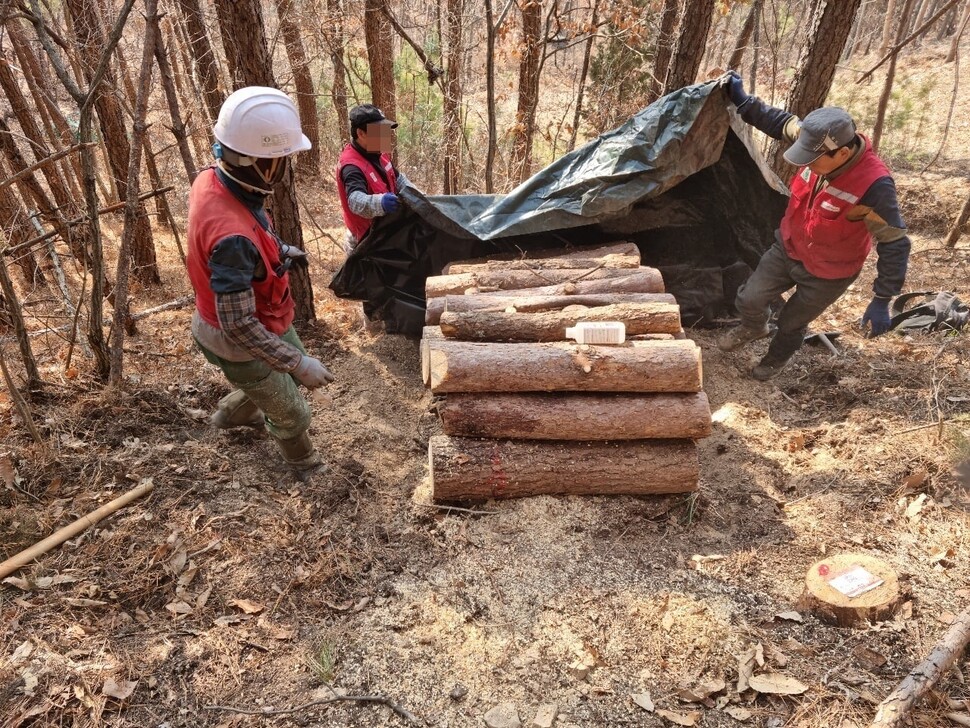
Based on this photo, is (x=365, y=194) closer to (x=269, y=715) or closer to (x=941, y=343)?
(x=269, y=715)

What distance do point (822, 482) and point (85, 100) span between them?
4820 millimetres

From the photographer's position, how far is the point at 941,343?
15.0 feet

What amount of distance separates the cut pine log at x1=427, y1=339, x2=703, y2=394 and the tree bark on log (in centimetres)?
147

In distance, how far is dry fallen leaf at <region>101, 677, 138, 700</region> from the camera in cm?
226

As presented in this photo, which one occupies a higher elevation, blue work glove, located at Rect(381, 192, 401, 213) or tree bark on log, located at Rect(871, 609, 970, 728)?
blue work glove, located at Rect(381, 192, 401, 213)

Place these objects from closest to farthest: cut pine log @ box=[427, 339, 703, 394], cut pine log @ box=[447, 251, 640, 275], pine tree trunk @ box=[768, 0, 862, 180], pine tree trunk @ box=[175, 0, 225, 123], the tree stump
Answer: the tree stump, cut pine log @ box=[427, 339, 703, 394], cut pine log @ box=[447, 251, 640, 275], pine tree trunk @ box=[768, 0, 862, 180], pine tree trunk @ box=[175, 0, 225, 123]

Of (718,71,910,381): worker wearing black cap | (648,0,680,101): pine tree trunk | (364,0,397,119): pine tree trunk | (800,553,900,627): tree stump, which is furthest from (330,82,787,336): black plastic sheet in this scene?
(364,0,397,119): pine tree trunk

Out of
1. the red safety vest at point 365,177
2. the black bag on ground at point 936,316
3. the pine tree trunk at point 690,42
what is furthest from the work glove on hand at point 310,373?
the black bag on ground at point 936,316

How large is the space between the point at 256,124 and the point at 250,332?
0.93m

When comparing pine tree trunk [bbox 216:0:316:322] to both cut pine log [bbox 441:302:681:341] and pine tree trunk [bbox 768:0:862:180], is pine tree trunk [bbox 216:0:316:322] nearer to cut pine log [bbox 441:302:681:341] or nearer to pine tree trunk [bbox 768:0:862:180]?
cut pine log [bbox 441:302:681:341]

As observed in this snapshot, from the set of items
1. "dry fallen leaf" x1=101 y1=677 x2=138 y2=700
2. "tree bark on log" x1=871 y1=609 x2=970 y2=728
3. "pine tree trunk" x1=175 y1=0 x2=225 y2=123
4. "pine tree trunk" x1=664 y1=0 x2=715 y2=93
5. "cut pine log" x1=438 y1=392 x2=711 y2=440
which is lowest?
"tree bark on log" x1=871 y1=609 x2=970 y2=728

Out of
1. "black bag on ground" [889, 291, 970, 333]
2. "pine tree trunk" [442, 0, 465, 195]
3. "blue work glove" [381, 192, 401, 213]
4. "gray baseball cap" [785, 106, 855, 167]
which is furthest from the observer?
"pine tree trunk" [442, 0, 465, 195]

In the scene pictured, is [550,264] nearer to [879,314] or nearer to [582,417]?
[582,417]

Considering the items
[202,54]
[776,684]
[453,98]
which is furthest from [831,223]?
[202,54]
